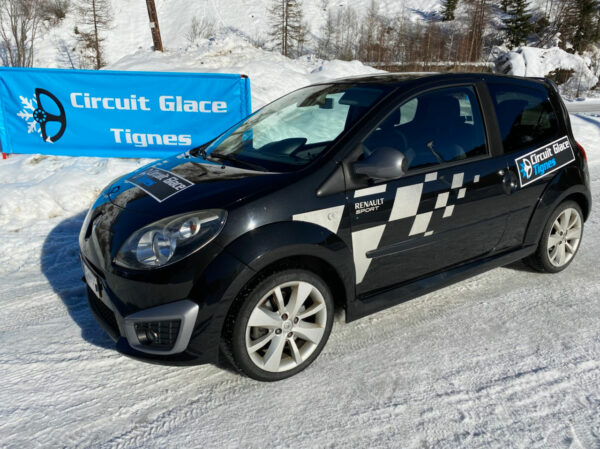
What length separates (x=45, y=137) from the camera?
296 inches

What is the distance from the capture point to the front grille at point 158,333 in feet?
7.94

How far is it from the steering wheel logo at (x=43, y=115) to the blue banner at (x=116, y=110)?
0.01 m

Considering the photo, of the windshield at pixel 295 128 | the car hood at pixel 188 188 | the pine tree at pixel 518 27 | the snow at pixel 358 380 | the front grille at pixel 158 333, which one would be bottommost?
the pine tree at pixel 518 27

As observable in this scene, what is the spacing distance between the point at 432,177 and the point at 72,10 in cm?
4859

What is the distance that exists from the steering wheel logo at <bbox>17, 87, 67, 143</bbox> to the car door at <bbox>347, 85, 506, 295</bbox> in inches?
245

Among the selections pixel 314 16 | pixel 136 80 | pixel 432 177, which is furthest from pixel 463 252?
pixel 314 16

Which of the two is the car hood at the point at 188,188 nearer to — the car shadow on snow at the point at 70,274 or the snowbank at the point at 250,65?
the car shadow on snow at the point at 70,274

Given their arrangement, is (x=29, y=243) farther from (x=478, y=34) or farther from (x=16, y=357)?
(x=478, y=34)

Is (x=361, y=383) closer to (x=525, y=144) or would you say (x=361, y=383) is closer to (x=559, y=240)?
(x=525, y=144)

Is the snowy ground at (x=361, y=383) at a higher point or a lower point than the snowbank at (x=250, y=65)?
higher

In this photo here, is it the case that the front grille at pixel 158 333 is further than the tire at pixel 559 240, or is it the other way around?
the tire at pixel 559 240

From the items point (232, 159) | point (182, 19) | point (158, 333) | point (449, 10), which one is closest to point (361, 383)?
point (158, 333)

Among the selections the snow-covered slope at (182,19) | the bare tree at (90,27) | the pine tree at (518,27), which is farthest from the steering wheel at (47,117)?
the pine tree at (518,27)

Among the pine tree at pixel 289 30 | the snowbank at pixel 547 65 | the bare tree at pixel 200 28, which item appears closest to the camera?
the snowbank at pixel 547 65
